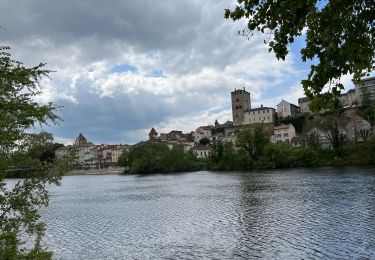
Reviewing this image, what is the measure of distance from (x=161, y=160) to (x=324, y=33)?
145 metres

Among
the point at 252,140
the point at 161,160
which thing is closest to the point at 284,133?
the point at 252,140

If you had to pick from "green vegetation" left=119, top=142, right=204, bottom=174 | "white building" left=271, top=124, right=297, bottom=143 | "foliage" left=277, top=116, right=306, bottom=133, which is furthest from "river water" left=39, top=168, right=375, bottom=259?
"foliage" left=277, top=116, right=306, bottom=133

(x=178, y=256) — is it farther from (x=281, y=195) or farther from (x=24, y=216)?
(x=281, y=195)

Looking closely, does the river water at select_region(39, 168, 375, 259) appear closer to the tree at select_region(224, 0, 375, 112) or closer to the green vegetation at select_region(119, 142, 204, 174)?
the tree at select_region(224, 0, 375, 112)

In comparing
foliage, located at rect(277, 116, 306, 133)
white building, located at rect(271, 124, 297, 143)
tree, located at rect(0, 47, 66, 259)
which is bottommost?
tree, located at rect(0, 47, 66, 259)

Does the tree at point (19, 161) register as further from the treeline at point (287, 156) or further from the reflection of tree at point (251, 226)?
the treeline at point (287, 156)

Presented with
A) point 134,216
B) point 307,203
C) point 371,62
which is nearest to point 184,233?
point 134,216

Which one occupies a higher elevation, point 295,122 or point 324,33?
point 295,122

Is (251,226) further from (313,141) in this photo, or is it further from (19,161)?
(313,141)

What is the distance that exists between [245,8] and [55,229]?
103ft

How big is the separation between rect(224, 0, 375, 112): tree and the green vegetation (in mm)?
141989

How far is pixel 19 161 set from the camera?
34.7ft

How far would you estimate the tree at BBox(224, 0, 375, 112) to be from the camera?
8250mm

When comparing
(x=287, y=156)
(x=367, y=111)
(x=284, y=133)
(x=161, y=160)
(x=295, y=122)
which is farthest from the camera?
(x=295, y=122)
